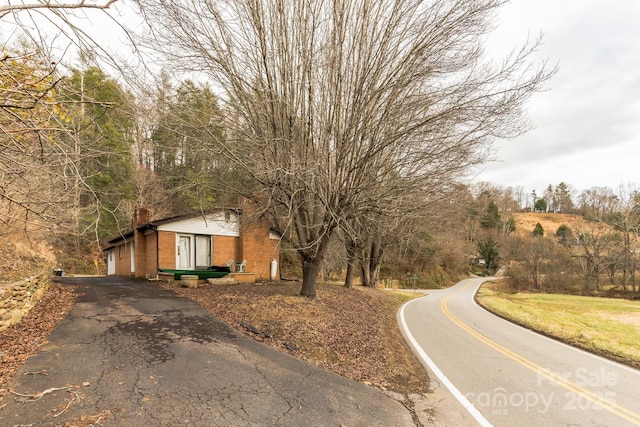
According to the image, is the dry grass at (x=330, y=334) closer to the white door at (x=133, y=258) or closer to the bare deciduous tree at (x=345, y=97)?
the bare deciduous tree at (x=345, y=97)

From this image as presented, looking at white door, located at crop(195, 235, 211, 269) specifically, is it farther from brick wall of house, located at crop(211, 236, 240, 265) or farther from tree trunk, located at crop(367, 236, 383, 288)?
tree trunk, located at crop(367, 236, 383, 288)

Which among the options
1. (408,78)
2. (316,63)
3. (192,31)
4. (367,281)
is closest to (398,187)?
(408,78)

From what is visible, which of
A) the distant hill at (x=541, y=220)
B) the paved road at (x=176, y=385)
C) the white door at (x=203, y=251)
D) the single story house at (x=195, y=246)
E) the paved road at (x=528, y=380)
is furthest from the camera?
the distant hill at (x=541, y=220)

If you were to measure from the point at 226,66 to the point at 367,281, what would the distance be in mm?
18904

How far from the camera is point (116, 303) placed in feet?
29.9

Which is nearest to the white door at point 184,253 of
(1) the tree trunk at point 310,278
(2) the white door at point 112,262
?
(1) the tree trunk at point 310,278

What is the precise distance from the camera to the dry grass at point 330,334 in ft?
20.3

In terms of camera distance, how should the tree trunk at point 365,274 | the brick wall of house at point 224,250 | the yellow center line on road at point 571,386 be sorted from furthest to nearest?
1. the tree trunk at point 365,274
2. the brick wall of house at point 224,250
3. the yellow center line on road at point 571,386

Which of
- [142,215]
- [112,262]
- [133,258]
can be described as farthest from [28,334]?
[112,262]

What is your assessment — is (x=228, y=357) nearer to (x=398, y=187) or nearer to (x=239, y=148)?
(x=239, y=148)

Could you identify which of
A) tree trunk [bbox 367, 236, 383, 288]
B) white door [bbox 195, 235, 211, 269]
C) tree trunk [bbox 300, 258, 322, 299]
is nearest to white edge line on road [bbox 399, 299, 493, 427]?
tree trunk [bbox 300, 258, 322, 299]

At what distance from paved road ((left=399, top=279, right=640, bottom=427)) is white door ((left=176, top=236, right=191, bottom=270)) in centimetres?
1128

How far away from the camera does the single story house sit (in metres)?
15.4

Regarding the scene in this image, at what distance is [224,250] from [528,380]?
14858mm
